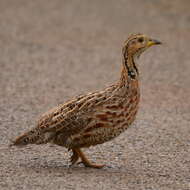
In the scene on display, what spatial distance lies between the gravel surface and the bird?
32 centimetres

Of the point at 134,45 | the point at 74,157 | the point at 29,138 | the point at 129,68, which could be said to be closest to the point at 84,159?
the point at 74,157

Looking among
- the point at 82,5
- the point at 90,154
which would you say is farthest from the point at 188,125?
the point at 82,5

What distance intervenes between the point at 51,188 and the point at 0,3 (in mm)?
16813

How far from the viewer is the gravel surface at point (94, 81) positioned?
9070 millimetres

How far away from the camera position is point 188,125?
40.3 ft

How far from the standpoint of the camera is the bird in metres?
9.09

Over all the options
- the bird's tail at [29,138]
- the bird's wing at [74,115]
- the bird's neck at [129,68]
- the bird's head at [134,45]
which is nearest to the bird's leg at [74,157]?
the bird's wing at [74,115]

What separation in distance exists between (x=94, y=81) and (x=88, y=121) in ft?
21.3

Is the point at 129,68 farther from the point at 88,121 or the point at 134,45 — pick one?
→ the point at 88,121

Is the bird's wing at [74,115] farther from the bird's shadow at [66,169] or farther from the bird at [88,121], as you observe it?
the bird's shadow at [66,169]

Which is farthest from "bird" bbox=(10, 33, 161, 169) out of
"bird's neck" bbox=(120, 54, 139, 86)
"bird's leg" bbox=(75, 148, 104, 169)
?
"bird's neck" bbox=(120, 54, 139, 86)

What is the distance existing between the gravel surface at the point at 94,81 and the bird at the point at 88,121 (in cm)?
32

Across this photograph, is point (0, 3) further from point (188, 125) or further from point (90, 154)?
point (90, 154)

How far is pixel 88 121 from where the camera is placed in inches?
359
